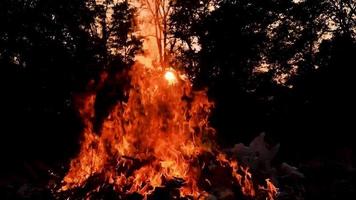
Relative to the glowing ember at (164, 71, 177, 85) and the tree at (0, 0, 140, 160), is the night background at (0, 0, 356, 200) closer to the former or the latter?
the tree at (0, 0, 140, 160)

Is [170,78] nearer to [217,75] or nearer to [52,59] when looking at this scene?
[52,59]

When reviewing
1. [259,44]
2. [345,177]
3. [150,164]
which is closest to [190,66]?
[259,44]

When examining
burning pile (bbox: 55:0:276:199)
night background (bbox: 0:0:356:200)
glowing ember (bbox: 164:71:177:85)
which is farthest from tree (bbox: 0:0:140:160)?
burning pile (bbox: 55:0:276:199)

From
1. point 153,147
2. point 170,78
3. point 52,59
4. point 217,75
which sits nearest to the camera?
point 153,147

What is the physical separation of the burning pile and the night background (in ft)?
4.35

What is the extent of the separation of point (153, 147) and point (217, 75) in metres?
20.0

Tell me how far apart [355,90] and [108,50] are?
1606 cm

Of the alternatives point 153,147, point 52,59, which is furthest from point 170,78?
point 52,59

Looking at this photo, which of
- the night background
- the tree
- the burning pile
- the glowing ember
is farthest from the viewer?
the tree

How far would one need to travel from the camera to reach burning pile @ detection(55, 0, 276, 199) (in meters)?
8.56

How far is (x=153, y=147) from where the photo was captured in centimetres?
921

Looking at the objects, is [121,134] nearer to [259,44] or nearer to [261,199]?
[261,199]

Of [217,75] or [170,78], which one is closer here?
[170,78]

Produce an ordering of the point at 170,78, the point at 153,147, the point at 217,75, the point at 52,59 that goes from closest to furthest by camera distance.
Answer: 1. the point at 153,147
2. the point at 170,78
3. the point at 52,59
4. the point at 217,75
